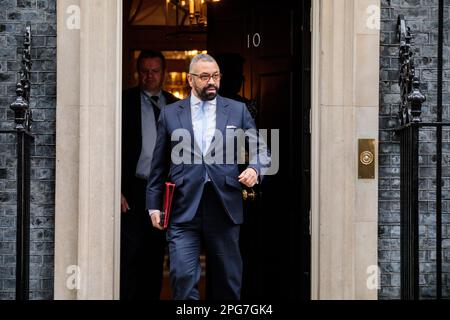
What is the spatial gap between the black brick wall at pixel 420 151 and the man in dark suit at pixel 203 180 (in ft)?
3.29

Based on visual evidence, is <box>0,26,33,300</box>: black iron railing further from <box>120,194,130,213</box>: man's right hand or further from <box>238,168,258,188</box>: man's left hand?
<box>238,168,258,188</box>: man's left hand

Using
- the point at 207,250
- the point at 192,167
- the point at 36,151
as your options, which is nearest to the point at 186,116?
the point at 192,167

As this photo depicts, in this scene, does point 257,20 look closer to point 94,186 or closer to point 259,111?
point 259,111

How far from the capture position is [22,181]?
6730mm

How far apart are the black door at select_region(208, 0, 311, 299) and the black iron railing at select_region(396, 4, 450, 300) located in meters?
0.81

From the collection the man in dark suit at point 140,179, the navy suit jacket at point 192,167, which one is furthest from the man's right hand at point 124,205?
the navy suit jacket at point 192,167

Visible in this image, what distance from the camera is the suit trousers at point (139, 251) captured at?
8.07 meters

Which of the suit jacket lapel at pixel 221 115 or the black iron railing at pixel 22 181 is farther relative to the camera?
the suit jacket lapel at pixel 221 115

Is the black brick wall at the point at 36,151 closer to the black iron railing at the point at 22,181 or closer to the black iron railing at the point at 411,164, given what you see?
the black iron railing at the point at 22,181

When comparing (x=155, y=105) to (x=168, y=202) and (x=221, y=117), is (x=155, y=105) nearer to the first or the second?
(x=221, y=117)

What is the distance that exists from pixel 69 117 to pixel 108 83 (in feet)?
1.17

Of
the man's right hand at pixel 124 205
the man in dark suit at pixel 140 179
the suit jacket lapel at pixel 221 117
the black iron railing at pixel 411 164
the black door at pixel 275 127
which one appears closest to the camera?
the black iron railing at pixel 411 164

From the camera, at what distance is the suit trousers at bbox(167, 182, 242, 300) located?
6.64 m
